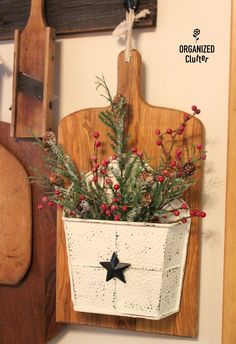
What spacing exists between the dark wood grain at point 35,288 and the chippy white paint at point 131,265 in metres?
0.12

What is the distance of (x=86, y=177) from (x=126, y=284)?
0.21m

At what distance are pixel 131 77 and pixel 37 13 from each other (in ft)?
0.85

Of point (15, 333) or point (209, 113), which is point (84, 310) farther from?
point (209, 113)

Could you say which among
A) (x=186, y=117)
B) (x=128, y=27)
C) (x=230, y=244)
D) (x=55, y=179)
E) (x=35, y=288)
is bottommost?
(x=35, y=288)

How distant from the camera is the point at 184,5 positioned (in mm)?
766

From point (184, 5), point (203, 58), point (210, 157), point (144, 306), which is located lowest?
point (144, 306)

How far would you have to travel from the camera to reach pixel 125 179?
0.67 meters

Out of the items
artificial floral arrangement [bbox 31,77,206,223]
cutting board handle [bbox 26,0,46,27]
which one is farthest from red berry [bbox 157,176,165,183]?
cutting board handle [bbox 26,0,46,27]

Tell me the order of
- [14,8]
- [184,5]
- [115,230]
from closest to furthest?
[115,230], [184,5], [14,8]

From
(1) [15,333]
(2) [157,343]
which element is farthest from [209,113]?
(1) [15,333]

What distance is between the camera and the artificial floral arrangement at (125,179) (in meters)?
0.66

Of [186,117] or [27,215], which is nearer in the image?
[186,117]

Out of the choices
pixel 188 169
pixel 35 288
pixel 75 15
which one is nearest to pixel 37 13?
pixel 75 15

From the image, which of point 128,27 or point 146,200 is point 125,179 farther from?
point 128,27
